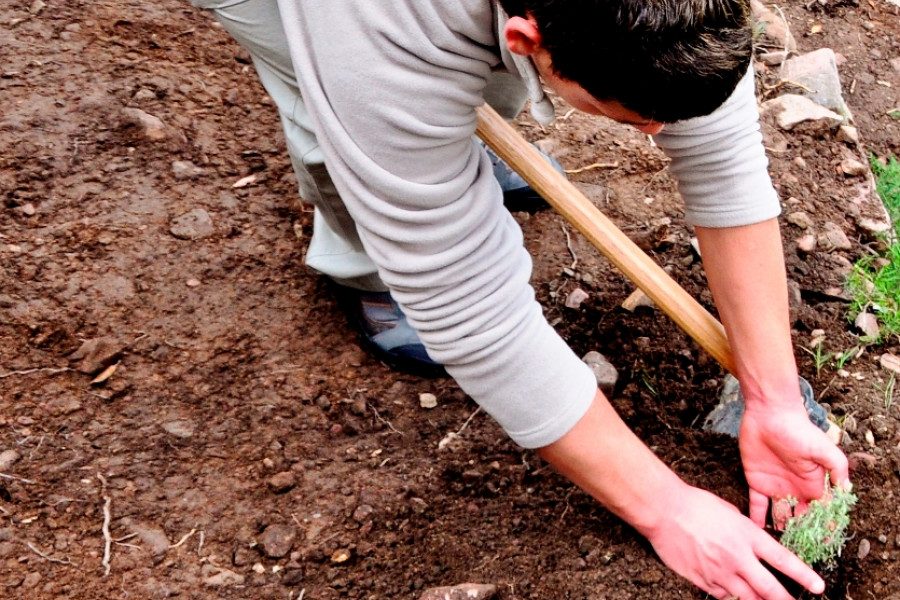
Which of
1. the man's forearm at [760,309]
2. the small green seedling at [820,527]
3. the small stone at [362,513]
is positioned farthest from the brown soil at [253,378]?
the man's forearm at [760,309]

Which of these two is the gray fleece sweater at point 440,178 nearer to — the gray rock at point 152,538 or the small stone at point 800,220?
the gray rock at point 152,538

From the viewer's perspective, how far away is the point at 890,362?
7.03ft

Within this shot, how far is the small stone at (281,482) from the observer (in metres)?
1.92

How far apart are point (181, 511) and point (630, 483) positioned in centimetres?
96

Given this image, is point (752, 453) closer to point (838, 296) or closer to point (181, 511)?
point (838, 296)

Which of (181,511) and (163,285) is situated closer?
(181,511)

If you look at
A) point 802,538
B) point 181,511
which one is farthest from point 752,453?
point 181,511

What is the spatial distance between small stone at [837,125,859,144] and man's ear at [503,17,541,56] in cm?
201

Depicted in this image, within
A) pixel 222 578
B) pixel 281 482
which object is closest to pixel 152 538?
pixel 222 578

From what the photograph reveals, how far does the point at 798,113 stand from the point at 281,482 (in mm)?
2096

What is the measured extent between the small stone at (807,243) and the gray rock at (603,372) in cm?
71

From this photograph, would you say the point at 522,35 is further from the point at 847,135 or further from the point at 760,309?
the point at 847,135

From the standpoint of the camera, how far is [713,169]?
5.70 feet

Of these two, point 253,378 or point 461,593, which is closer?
point 461,593
